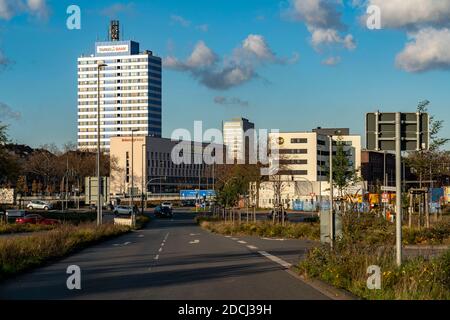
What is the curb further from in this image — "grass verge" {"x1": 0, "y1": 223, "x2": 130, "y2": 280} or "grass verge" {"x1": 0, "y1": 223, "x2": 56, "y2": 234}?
"grass verge" {"x1": 0, "y1": 223, "x2": 56, "y2": 234}

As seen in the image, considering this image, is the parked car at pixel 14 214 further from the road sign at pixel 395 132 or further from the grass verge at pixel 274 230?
the road sign at pixel 395 132

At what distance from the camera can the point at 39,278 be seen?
16922mm

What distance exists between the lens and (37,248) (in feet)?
73.9

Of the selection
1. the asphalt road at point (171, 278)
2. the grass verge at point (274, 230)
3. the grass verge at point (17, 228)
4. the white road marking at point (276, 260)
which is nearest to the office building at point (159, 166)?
the grass verge at point (17, 228)

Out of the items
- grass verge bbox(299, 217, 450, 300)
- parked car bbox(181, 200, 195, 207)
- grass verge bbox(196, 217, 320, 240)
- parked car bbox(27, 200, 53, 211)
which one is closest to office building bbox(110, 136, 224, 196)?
parked car bbox(181, 200, 195, 207)

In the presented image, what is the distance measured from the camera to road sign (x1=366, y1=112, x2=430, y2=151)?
14.6 metres

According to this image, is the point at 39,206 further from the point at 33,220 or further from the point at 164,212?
the point at 33,220

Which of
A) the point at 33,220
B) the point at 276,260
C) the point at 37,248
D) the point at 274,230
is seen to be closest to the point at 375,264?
the point at 276,260

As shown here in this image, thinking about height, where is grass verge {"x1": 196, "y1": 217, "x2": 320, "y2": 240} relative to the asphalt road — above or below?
below

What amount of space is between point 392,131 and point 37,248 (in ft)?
42.9

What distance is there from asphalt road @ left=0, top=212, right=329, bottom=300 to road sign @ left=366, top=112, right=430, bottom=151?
11.4ft

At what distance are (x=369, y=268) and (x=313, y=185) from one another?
11033 centimetres
